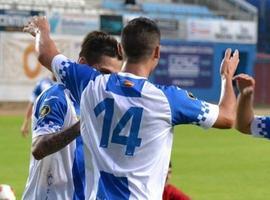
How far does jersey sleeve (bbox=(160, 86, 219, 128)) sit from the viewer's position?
13.8 feet

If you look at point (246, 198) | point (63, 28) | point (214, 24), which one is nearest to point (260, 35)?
point (214, 24)

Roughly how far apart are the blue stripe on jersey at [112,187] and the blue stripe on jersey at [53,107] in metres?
0.68

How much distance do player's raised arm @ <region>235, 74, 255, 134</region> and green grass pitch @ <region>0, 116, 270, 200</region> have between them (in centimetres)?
637

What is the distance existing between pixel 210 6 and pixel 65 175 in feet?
125

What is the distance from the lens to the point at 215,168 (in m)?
14.6

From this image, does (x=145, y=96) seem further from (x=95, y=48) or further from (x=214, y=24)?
(x=214, y=24)

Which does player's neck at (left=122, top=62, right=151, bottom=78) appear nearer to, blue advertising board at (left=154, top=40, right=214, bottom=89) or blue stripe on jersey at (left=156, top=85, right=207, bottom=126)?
blue stripe on jersey at (left=156, top=85, right=207, bottom=126)

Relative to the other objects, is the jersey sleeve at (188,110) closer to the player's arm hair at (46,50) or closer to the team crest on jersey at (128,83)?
the team crest on jersey at (128,83)

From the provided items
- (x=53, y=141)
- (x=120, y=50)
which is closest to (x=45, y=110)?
(x=53, y=141)

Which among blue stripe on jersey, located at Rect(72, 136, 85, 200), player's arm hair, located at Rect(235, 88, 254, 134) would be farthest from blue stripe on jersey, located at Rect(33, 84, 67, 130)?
player's arm hair, located at Rect(235, 88, 254, 134)

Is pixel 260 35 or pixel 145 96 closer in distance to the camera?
pixel 145 96

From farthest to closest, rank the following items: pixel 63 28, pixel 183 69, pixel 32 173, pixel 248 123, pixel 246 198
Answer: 1. pixel 183 69
2. pixel 63 28
3. pixel 246 198
4. pixel 32 173
5. pixel 248 123

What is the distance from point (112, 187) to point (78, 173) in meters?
0.90

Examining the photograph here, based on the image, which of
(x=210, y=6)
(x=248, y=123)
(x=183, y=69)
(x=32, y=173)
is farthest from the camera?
(x=210, y=6)
